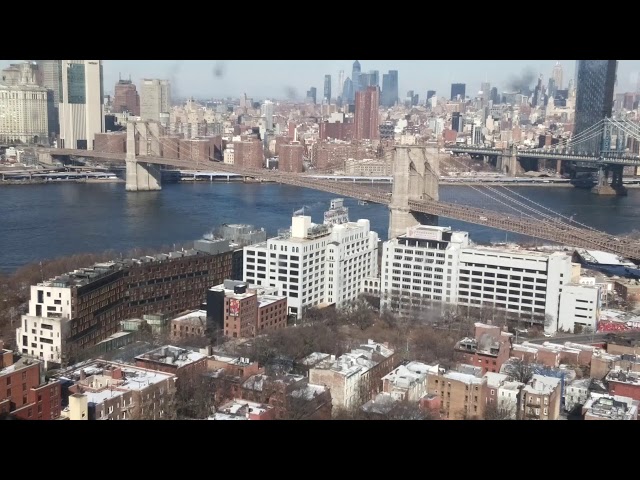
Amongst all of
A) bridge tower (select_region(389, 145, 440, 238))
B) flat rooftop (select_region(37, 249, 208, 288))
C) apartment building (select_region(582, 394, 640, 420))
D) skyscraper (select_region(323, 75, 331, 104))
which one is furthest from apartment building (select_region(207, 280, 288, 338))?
skyscraper (select_region(323, 75, 331, 104))

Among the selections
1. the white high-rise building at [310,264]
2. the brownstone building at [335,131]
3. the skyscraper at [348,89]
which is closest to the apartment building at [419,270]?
the white high-rise building at [310,264]

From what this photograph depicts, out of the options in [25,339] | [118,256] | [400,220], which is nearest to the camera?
[25,339]

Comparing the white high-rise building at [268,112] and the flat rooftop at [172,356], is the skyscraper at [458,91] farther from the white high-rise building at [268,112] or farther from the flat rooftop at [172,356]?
the flat rooftop at [172,356]

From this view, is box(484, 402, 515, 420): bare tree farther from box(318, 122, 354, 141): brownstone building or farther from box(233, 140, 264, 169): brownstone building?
box(318, 122, 354, 141): brownstone building

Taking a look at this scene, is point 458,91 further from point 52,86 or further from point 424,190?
point 424,190
